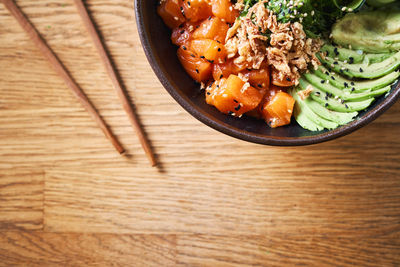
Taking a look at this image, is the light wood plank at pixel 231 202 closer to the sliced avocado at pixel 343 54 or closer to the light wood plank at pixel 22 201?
the light wood plank at pixel 22 201

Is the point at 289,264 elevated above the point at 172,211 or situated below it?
below

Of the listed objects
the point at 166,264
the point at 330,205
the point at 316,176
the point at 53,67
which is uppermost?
the point at 53,67

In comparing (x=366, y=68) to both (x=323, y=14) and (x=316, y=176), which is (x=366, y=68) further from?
(x=316, y=176)

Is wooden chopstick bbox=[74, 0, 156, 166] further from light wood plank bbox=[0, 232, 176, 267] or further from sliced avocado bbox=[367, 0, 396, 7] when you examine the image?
sliced avocado bbox=[367, 0, 396, 7]

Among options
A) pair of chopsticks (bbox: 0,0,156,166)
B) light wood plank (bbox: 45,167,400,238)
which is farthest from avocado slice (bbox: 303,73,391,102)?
pair of chopsticks (bbox: 0,0,156,166)

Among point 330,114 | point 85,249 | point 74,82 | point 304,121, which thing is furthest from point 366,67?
point 85,249

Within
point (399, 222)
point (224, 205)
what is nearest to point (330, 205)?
point (399, 222)
